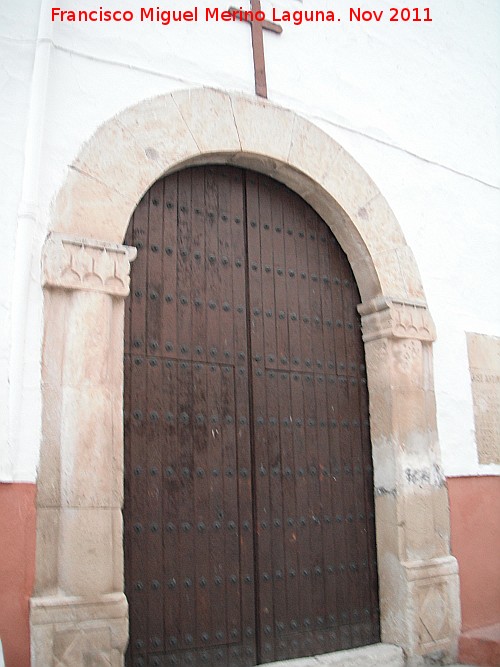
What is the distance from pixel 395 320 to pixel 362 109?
130 cm

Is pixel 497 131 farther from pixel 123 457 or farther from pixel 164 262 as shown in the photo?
pixel 123 457

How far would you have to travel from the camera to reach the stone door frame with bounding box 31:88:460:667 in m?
2.74

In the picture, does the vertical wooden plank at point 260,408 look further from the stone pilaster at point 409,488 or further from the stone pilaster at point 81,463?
the stone pilaster at point 81,463

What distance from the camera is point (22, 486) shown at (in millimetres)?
2709

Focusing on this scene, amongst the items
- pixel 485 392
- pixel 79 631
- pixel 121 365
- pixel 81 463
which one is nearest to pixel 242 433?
pixel 121 365

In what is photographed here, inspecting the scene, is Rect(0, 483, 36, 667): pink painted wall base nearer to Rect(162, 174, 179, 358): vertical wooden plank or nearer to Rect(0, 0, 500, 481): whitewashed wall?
Rect(0, 0, 500, 481): whitewashed wall

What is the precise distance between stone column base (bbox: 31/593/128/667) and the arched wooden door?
0.87 feet

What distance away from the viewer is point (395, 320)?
3924mm

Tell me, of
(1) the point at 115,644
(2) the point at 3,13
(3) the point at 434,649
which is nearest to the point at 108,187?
(2) the point at 3,13

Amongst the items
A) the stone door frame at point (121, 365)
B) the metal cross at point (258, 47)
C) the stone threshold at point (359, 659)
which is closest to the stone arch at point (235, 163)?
the stone door frame at point (121, 365)

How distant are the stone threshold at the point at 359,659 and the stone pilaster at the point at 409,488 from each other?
69mm

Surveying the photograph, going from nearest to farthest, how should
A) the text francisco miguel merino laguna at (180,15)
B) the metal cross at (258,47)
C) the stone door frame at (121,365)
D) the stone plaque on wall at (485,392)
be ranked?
the stone door frame at (121,365)
the text francisco miguel merino laguna at (180,15)
the metal cross at (258,47)
the stone plaque on wall at (485,392)

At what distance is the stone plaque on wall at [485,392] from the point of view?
4.22 meters

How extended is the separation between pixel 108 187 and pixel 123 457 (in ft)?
3.93
